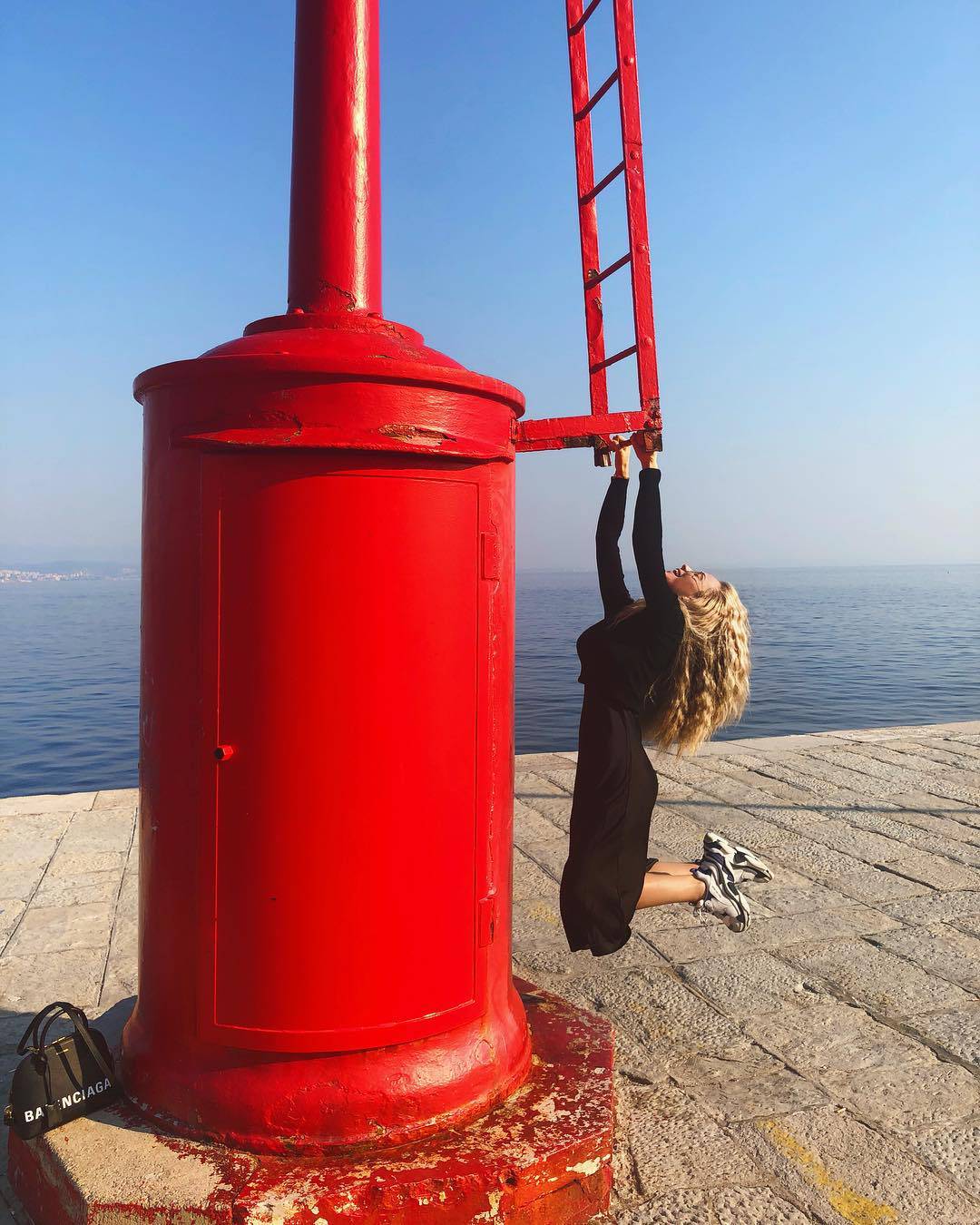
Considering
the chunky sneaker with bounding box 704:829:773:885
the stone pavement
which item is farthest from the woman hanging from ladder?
the stone pavement

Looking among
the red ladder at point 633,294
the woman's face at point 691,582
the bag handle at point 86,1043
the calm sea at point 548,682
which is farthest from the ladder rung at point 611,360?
the calm sea at point 548,682

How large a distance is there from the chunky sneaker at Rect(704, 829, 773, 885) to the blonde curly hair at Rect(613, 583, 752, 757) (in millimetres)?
576

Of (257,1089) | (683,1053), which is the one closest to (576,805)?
(683,1053)

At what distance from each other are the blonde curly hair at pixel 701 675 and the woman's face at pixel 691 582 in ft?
0.09

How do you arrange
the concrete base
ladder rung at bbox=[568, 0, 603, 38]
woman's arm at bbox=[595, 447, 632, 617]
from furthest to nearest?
1. woman's arm at bbox=[595, 447, 632, 617]
2. ladder rung at bbox=[568, 0, 603, 38]
3. the concrete base

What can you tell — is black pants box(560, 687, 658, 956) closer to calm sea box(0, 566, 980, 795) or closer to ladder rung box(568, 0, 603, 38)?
ladder rung box(568, 0, 603, 38)

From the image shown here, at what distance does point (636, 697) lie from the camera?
126 inches

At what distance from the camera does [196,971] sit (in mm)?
2338

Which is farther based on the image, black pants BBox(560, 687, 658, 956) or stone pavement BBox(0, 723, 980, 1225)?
black pants BBox(560, 687, 658, 956)

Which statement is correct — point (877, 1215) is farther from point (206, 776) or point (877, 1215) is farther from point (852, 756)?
point (852, 756)

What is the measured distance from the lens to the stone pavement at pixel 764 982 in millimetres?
2549

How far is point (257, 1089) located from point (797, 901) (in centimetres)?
315

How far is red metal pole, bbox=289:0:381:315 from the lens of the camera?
2559 millimetres

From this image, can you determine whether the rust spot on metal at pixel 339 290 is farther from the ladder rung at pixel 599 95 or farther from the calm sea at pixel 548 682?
the calm sea at pixel 548 682
